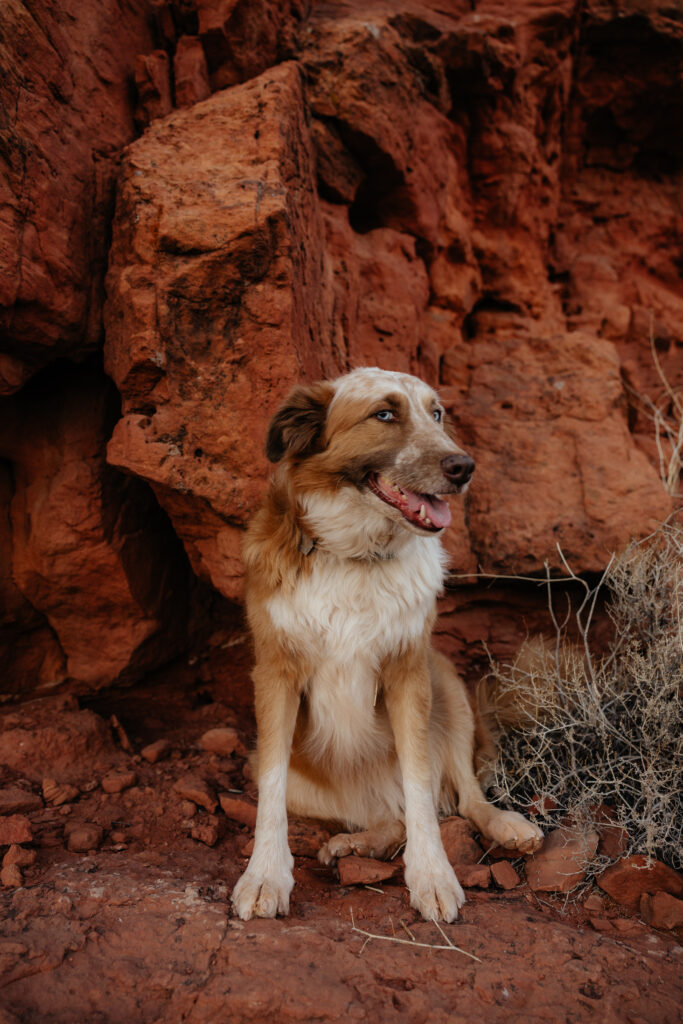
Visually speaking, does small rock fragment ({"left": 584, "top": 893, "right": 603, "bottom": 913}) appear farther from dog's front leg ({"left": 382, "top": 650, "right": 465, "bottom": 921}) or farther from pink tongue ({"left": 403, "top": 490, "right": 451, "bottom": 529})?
pink tongue ({"left": 403, "top": 490, "right": 451, "bottom": 529})

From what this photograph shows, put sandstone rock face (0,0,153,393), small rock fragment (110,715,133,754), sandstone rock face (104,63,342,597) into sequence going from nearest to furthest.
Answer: sandstone rock face (0,0,153,393), sandstone rock face (104,63,342,597), small rock fragment (110,715,133,754)

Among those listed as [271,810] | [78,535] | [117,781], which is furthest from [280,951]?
[78,535]

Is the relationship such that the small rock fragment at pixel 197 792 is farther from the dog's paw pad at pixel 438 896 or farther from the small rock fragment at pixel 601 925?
the small rock fragment at pixel 601 925

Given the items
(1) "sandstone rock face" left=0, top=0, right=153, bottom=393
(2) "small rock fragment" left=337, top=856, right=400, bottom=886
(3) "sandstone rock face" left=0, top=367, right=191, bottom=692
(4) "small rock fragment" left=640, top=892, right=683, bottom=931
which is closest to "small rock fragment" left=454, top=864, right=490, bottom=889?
(2) "small rock fragment" left=337, top=856, right=400, bottom=886

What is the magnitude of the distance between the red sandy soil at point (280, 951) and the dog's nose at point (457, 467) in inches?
67.8

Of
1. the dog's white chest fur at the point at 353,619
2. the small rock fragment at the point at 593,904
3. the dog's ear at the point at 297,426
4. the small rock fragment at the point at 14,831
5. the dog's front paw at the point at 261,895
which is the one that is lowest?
the small rock fragment at the point at 593,904

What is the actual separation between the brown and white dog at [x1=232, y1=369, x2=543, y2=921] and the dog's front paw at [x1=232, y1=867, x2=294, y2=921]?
2 cm

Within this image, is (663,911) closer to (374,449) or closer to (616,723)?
(616,723)

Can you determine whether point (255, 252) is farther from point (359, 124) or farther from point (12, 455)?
point (12, 455)

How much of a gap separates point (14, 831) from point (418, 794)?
5.96 feet

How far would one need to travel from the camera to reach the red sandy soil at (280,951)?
6.47 ft

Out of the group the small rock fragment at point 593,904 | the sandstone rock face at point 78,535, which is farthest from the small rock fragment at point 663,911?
the sandstone rock face at point 78,535

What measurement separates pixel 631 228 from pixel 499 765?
5363mm

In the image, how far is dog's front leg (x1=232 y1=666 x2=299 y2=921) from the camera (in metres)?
2.48
